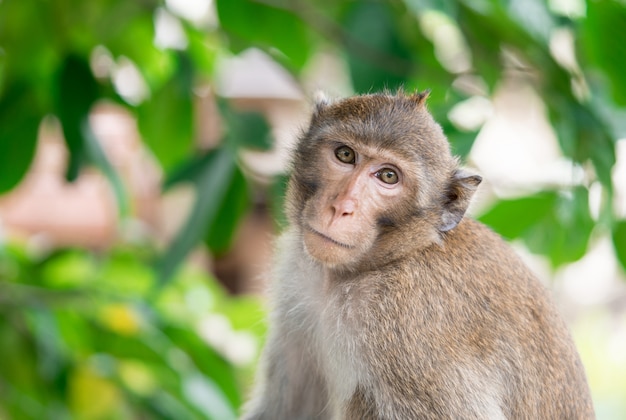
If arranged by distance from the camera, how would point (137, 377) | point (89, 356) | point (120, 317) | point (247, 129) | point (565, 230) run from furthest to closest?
point (137, 377) → point (120, 317) → point (89, 356) → point (247, 129) → point (565, 230)

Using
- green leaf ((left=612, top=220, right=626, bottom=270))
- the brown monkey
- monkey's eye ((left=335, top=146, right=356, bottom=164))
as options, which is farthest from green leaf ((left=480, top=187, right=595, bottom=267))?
monkey's eye ((left=335, top=146, right=356, bottom=164))

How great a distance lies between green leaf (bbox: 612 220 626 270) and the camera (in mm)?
3756

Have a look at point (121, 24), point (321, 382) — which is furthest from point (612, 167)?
point (121, 24)

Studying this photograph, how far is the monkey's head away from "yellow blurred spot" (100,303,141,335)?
2.76 meters

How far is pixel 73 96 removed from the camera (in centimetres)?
435

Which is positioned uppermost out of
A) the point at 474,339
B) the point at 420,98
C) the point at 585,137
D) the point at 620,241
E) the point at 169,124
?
the point at 585,137

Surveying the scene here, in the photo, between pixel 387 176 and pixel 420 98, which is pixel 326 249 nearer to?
pixel 387 176

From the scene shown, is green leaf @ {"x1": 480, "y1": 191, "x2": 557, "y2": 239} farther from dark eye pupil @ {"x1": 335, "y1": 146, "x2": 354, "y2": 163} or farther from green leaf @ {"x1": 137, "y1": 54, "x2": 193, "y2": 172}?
green leaf @ {"x1": 137, "y1": 54, "x2": 193, "y2": 172}

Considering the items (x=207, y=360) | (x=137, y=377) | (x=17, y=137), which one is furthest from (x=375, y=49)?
(x=137, y=377)

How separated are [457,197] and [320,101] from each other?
2.37 feet

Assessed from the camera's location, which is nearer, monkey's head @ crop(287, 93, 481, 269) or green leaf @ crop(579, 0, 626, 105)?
monkey's head @ crop(287, 93, 481, 269)

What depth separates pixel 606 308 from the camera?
1483cm

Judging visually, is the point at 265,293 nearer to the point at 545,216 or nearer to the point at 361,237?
the point at 361,237

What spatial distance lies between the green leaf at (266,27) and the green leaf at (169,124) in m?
0.43
